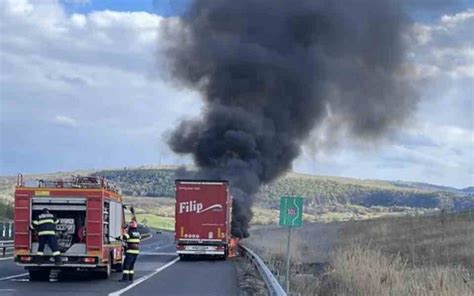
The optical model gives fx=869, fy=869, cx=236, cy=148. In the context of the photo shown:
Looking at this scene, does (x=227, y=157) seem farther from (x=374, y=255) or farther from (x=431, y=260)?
(x=374, y=255)

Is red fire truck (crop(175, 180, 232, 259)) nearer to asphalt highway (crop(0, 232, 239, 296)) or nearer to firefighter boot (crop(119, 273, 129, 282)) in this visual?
asphalt highway (crop(0, 232, 239, 296))

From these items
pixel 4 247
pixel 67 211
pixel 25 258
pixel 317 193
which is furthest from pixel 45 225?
pixel 317 193

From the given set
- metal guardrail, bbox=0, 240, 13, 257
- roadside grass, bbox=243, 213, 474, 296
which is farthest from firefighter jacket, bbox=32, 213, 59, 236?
metal guardrail, bbox=0, 240, 13, 257

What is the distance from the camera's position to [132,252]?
67.1 feet

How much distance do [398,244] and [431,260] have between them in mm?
8028

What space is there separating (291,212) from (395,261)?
301 cm

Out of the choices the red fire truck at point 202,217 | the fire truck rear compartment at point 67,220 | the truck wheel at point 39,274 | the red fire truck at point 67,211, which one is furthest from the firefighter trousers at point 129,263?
the red fire truck at point 202,217

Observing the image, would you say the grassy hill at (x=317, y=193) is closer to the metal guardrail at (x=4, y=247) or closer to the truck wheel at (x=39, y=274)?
the metal guardrail at (x=4, y=247)

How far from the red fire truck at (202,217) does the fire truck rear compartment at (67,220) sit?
1308 centimetres

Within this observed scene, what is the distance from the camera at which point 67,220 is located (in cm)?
2125

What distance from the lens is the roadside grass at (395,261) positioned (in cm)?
1511

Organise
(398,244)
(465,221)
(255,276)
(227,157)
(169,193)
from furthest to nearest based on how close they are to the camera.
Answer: (169,193) → (227,157) → (465,221) → (398,244) → (255,276)

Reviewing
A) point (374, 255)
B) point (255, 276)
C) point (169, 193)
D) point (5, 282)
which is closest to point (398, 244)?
point (255, 276)

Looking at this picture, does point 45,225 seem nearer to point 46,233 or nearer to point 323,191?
point 46,233
